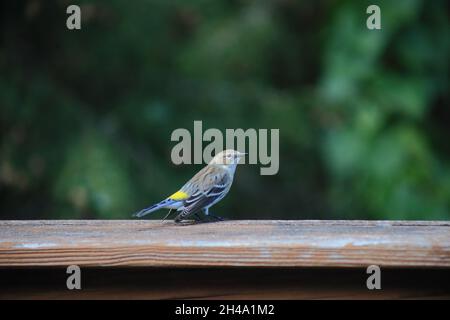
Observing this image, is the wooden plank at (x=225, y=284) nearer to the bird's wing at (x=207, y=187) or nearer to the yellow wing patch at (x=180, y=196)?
the bird's wing at (x=207, y=187)

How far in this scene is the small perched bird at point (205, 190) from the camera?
3.65m

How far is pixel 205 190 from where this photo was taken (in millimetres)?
3906

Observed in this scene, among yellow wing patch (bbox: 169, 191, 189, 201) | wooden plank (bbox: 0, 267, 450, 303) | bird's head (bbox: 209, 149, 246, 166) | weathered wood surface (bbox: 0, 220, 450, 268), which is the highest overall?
bird's head (bbox: 209, 149, 246, 166)

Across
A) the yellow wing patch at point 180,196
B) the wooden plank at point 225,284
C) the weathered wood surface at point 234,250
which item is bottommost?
the wooden plank at point 225,284

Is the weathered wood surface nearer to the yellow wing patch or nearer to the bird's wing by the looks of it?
the bird's wing

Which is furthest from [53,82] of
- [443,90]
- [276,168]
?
[443,90]

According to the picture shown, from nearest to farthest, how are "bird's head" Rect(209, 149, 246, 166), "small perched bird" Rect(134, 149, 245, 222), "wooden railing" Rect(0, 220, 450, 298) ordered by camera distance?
"wooden railing" Rect(0, 220, 450, 298) < "small perched bird" Rect(134, 149, 245, 222) < "bird's head" Rect(209, 149, 246, 166)

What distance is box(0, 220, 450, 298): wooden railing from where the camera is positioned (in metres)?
2.07

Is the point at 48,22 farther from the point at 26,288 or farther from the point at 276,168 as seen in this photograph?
the point at 26,288

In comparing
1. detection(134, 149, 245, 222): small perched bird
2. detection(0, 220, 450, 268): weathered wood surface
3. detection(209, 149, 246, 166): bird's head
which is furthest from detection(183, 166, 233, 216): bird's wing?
detection(0, 220, 450, 268): weathered wood surface

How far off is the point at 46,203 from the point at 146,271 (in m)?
5.57

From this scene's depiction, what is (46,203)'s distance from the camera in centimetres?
744

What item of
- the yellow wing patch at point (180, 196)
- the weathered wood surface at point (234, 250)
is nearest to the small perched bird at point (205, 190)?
the yellow wing patch at point (180, 196)

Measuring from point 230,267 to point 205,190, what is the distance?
6.03 feet
